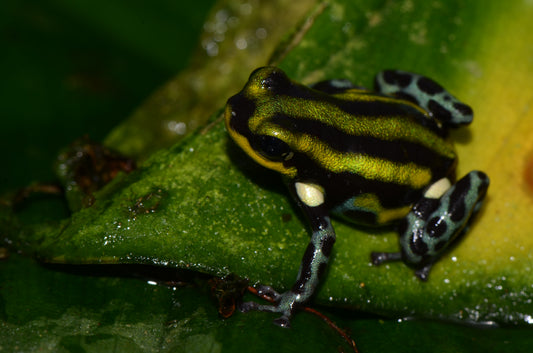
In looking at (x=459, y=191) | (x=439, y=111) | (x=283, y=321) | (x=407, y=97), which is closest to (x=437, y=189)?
(x=459, y=191)

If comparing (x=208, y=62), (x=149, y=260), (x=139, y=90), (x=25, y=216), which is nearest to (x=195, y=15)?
(x=208, y=62)

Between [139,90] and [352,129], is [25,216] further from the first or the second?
[352,129]

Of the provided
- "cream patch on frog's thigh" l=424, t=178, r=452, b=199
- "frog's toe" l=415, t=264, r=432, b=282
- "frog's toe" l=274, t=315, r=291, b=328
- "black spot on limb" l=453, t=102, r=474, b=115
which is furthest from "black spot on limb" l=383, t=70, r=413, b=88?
"frog's toe" l=274, t=315, r=291, b=328

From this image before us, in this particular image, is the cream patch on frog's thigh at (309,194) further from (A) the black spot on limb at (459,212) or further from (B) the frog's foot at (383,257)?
(A) the black spot on limb at (459,212)

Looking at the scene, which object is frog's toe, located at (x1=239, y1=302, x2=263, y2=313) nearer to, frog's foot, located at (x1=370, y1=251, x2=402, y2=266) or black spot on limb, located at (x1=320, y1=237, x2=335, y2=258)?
black spot on limb, located at (x1=320, y1=237, x2=335, y2=258)

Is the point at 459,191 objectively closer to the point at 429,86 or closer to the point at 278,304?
the point at 429,86

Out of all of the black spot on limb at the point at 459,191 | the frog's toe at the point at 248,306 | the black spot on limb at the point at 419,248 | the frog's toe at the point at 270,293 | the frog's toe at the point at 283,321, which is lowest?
the frog's toe at the point at 248,306

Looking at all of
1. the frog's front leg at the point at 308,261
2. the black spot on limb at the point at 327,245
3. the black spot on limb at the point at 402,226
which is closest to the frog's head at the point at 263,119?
the frog's front leg at the point at 308,261
